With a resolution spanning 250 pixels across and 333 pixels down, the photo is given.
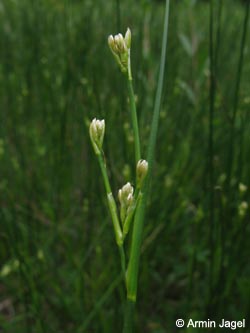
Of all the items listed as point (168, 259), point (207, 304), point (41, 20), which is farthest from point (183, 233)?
point (41, 20)

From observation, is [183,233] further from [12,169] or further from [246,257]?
[12,169]

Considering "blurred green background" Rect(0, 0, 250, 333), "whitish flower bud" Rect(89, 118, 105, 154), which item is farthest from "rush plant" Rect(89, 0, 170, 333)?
"blurred green background" Rect(0, 0, 250, 333)

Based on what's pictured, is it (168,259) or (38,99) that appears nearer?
(168,259)

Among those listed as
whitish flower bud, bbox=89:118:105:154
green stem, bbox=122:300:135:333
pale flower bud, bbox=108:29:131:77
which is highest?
pale flower bud, bbox=108:29:131:77

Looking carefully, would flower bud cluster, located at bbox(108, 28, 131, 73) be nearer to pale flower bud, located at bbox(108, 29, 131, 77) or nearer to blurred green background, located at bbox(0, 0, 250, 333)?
pale flower bud, located at bbox(108, 29, 131, 77)

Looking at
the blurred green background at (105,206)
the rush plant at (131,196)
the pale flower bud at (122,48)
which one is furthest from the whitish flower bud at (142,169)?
the blurred green background at (105,206)

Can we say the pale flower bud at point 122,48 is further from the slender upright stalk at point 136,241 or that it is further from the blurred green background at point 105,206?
the blurred green background at point 105,206

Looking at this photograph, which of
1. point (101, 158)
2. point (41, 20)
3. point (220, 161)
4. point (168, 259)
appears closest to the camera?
point (101, 158)

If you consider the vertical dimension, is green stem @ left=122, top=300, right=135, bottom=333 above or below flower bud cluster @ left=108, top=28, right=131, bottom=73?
below
